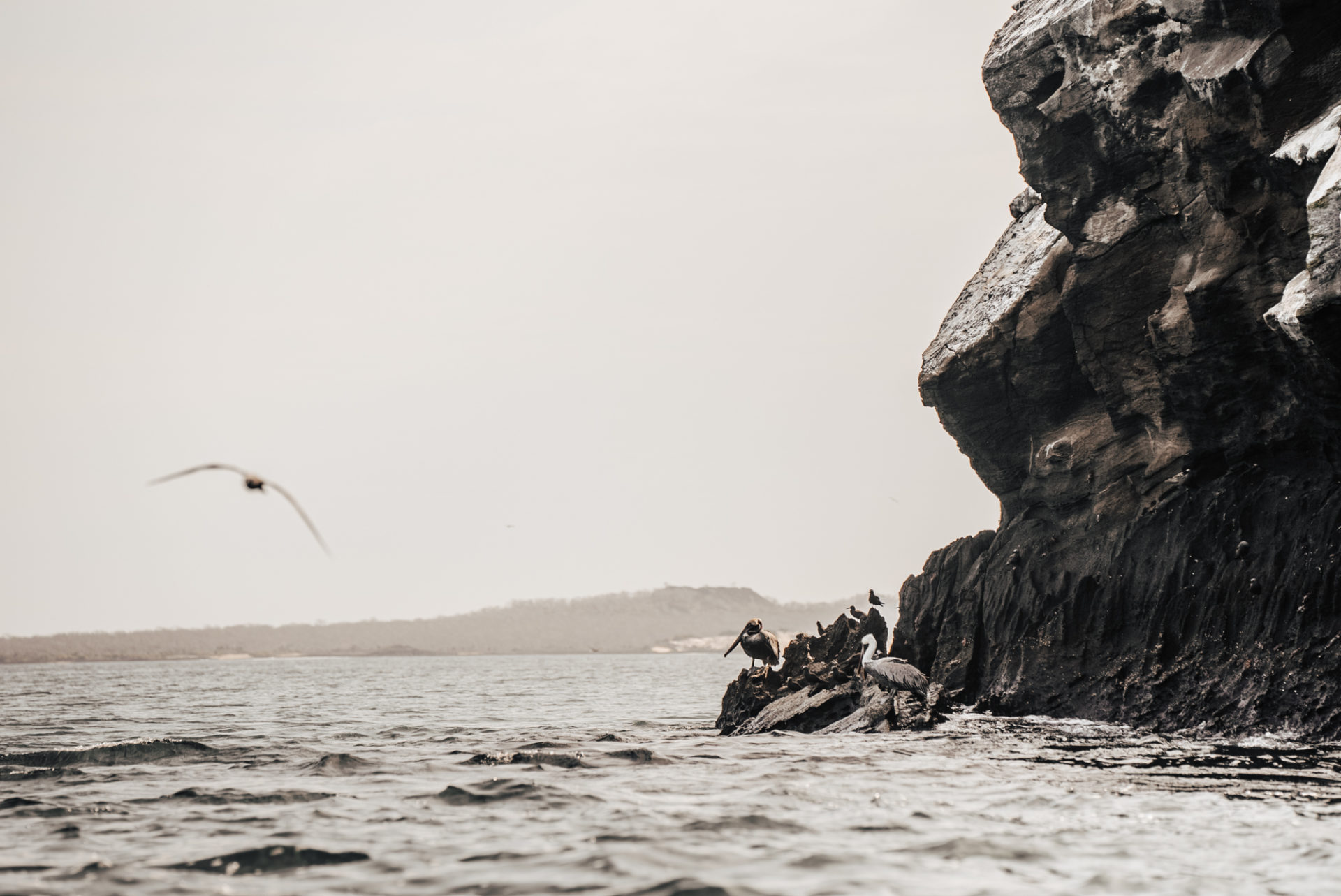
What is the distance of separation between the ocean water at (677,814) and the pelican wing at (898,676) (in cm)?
117

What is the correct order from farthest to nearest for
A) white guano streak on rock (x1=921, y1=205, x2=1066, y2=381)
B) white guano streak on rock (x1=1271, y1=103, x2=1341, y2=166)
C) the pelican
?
white guano streak on rock (x1=921, y1=205, x2=1066, y2=381), the pelican, white guano streak on rock (x1=1271, y1=103, x2=1341, y2=166)

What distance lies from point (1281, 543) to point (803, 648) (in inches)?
520

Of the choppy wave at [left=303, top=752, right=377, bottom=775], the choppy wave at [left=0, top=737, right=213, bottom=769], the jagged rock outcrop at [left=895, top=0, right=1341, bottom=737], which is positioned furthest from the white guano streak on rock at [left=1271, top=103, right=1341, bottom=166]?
the choppy wave at [left=0, top=737, right=213, bottom=769]

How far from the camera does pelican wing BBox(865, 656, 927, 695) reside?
2042cm

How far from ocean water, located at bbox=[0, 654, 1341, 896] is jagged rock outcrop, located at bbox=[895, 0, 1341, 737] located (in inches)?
81.8

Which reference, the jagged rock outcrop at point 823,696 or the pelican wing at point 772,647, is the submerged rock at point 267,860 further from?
the pelican wing at point 772,647

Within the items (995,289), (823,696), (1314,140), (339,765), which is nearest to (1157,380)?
(995,289)

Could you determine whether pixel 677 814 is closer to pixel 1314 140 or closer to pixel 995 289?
pixel 1314 140

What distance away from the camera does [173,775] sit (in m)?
14.7

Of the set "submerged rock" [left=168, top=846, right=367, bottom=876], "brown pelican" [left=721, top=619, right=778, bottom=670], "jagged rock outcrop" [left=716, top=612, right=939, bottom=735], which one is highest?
"brown pelican" [left=721, top=619, right=778, bottom=670]

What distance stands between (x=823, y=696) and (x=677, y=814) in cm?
1165

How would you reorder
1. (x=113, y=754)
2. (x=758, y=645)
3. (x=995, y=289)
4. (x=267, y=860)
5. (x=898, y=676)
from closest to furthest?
(x=267, y=860) < (x=113, y=754) < (x=898, y=676) < (x=995, y=289) < (x=758, y=645)

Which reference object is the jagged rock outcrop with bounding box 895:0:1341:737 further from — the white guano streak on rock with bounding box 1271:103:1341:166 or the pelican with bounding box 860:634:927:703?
the pelican with bounding box 860:634:927:703

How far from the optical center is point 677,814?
35.1 ft
